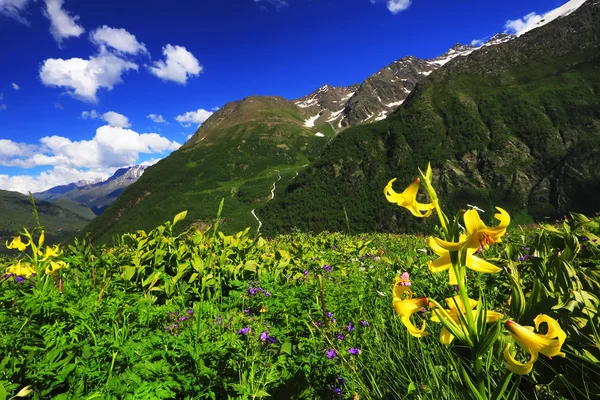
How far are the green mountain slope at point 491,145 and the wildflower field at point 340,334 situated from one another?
128 m

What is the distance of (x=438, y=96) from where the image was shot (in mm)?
191375

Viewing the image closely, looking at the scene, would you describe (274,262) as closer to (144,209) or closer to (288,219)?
(288,219)

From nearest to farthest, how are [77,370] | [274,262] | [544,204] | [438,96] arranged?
[77,370] < [274,262] < [544,204] < [438,96]

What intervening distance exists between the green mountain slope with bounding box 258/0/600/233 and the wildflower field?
12843 cm

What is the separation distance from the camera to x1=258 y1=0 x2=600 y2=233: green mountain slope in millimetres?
136875

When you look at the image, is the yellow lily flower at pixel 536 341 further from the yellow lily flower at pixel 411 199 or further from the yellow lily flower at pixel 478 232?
the yellow lily flower at pixel 411 199

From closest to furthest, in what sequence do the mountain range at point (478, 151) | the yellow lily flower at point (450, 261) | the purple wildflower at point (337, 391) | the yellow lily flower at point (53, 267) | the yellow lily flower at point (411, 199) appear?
the yellow lily flower at point (450, 261)
the yellow lily flower at point (411, 199)
the purple wildflower at point (337, 391)
the yellow lily flower at point (53, 267)
the mountain range at point (478, 151)

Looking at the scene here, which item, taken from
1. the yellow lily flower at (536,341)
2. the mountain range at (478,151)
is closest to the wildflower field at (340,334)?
the yellow lily flower at (536,341)

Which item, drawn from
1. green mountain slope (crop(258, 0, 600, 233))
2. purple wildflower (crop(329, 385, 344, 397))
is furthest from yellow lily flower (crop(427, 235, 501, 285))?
green mountain slope (crop(258, 0, 600, 233))

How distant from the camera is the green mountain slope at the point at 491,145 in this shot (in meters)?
137

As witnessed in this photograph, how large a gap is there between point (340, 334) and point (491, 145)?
19093 cm

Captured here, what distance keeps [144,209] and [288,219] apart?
335 feet

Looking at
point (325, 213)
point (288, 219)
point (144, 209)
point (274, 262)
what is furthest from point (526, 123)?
point (144, 209)

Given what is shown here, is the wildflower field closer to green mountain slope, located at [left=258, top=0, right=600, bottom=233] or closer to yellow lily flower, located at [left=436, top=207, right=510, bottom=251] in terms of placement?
yellow lily flower, located at [left=436, top=207, right=510, bottom=251]
